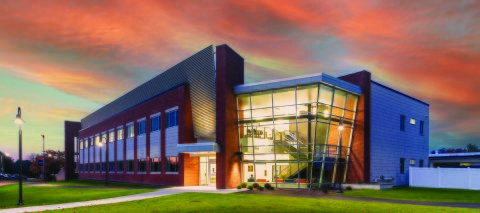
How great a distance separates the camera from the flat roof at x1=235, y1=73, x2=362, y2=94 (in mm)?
34469

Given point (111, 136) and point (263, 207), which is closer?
point (263, 207)

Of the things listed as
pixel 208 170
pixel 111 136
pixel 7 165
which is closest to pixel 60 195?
pixel 208 170

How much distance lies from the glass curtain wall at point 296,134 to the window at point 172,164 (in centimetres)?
821

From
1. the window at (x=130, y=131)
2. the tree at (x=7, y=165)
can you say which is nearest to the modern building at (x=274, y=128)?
the window at (x=130, y=131)

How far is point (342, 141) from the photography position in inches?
1545

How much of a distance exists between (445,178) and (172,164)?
26654 mm

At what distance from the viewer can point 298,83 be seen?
3525cm

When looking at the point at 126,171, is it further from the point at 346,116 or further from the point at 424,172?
the point at 424,172

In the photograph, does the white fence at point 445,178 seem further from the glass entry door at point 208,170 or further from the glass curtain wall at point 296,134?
the glass entry door at point 208,170

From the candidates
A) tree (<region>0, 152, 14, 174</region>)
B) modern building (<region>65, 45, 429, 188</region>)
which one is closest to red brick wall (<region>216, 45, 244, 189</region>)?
modern building (<region>65, 45, 429, 188</region>)

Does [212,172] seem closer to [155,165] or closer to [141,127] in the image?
[155,165]

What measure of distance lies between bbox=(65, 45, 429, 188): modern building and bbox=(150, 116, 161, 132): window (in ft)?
0.79

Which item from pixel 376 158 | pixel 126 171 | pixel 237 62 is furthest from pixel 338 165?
pixel 126 171

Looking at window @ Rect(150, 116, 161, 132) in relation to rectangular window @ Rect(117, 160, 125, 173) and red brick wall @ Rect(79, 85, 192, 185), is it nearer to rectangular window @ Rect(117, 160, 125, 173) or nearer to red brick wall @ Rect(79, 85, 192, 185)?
red brick wall @ Rect(79, 85, 192, 185)
